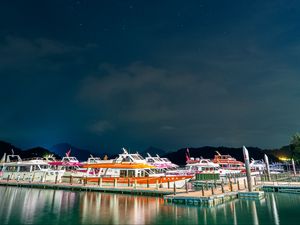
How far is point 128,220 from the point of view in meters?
18.8

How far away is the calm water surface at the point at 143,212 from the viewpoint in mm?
18891

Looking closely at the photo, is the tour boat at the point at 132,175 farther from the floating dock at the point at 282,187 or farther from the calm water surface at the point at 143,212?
the floating dock at the point at 282,187

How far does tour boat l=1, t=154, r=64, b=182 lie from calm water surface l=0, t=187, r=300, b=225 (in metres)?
17.5

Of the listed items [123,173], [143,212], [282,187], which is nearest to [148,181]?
[123,173]

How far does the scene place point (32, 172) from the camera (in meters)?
47.3

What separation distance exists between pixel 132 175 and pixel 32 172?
80.1 ft

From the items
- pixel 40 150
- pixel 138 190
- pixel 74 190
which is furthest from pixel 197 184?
pixel 40 150

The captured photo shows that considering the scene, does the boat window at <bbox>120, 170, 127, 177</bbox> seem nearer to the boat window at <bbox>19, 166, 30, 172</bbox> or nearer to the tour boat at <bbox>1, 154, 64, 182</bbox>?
the tour boat at <bbox>1, 154, 64, 182</bbox>

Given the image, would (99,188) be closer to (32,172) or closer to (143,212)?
(143,212)

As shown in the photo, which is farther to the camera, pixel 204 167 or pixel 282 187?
pixel 204 167

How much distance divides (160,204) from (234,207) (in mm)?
7321

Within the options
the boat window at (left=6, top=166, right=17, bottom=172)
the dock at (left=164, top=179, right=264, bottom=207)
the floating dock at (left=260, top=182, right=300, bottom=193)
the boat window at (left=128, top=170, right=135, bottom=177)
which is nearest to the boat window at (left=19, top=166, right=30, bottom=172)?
the boat window at (left=6, top=166, right=17, bottom=172)

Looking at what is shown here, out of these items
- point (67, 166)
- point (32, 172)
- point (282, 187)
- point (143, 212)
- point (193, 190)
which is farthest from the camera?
point (67, 166)

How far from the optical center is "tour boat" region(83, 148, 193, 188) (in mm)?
33062
